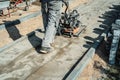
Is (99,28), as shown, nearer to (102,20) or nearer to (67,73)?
(102,20)

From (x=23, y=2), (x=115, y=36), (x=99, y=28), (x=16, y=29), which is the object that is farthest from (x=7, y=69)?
(x=23, y=2)

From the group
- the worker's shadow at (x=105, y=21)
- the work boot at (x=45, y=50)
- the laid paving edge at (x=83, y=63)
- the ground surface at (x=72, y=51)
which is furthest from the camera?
the worker's shadow at (x=105, y=21)

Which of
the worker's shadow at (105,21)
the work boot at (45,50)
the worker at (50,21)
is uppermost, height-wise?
the worker at (50,21)

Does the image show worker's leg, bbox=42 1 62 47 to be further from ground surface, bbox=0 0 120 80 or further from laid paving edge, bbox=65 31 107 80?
laid paving edge, bbox=65 31 107 80

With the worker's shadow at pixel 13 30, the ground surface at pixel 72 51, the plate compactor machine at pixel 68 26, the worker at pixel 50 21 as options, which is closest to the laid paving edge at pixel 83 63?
the ground surface at pixel 72 51

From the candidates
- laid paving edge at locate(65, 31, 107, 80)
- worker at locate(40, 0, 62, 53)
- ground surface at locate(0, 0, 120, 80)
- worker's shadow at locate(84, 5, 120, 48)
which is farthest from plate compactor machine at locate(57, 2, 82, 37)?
worker at locate(40, 0, 62, 53)

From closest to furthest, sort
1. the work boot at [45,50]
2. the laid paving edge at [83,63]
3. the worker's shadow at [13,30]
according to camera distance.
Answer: the laid paving edge at [83,63] < the work boot at [45,50] < the worker's shadow at [13,30]

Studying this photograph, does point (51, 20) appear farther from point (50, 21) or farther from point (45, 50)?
point (45, 50)

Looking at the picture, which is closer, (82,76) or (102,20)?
(82,76)

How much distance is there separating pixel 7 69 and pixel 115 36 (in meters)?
3.25

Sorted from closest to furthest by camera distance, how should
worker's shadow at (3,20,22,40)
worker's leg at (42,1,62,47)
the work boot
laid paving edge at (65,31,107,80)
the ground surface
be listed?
laid paving edge at (65,31,107,80) → the ground surface → the work boot → worker's leg at (42,1,62,47) → worker's shadow at (3,20,22,40)

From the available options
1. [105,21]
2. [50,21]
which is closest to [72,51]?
[50,21]

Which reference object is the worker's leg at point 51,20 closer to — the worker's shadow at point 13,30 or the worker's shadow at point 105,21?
the worker's shadow at point 105,21

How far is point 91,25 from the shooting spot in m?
11.6
